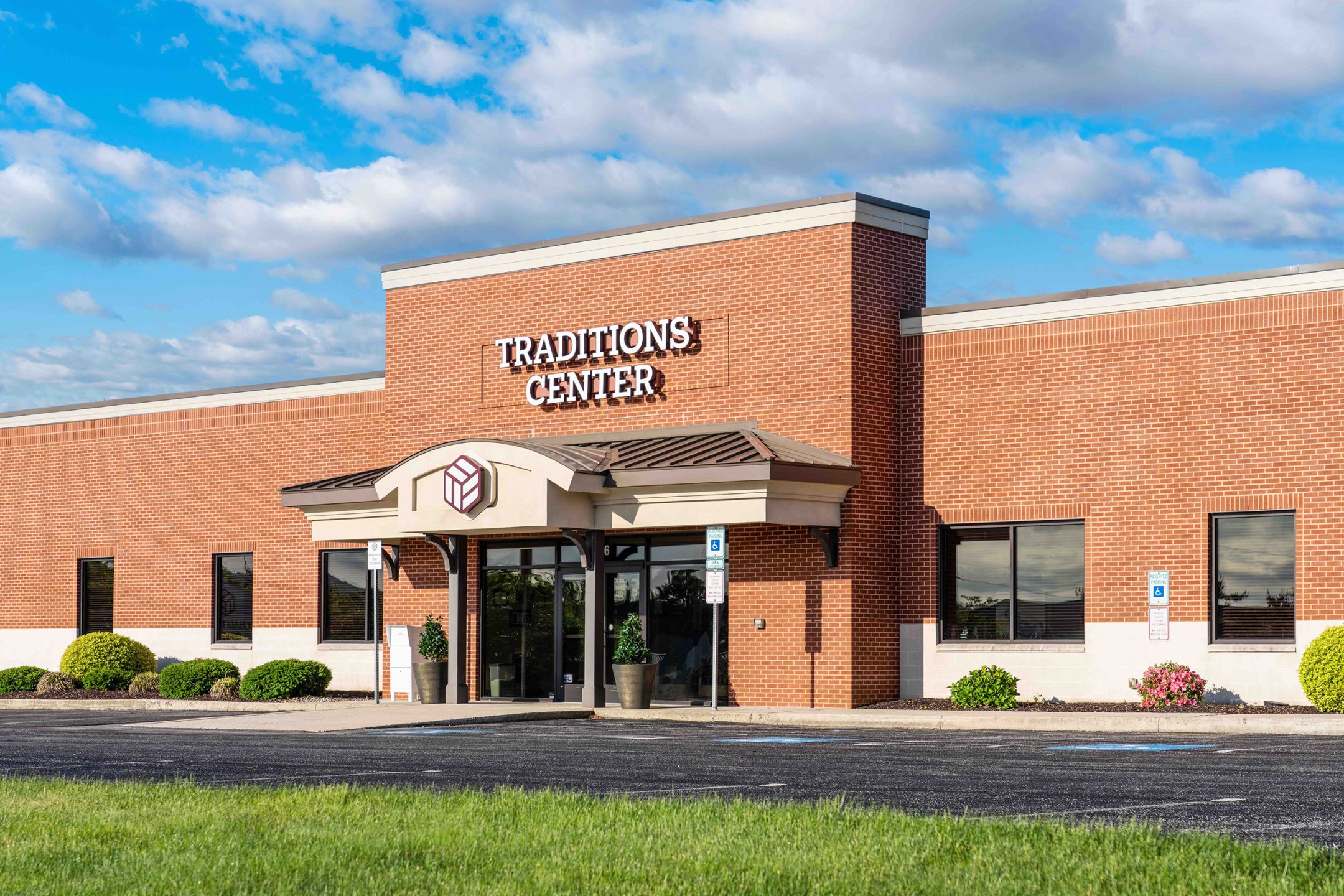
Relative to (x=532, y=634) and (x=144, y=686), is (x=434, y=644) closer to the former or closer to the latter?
(x=532, y=634)

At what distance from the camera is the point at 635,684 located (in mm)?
25703

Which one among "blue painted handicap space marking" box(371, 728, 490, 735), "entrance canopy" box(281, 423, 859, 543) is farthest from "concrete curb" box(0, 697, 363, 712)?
"blue painted handicap space marking" box(371, 728, 490, 735)

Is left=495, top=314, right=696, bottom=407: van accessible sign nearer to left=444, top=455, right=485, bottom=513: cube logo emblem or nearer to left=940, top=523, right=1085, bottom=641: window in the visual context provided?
left=444, top=455, right=485, bottom=513: cube logo emblem

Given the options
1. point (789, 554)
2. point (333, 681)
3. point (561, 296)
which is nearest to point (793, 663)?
point (789, 554)

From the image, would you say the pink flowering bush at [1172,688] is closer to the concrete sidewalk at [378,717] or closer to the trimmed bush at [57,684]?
the concrete sidewalk at [378,717]

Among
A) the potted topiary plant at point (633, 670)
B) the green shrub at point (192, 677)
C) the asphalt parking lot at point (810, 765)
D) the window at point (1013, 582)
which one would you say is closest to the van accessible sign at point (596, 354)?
the potted topiary plant at point (633, 670)

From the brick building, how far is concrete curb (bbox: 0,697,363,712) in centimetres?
282

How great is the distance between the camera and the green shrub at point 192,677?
31.2 m

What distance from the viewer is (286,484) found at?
3388 centimetres

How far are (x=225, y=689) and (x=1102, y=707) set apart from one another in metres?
16.5

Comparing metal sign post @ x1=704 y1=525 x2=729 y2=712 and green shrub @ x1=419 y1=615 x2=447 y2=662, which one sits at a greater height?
metal sign post @ x1=704 y1=525 x2=729 y2=712

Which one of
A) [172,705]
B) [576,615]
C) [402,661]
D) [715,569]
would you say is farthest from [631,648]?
[172,705]

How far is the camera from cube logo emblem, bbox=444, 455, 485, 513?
26484mm

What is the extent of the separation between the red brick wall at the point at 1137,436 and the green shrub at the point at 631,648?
432cm
